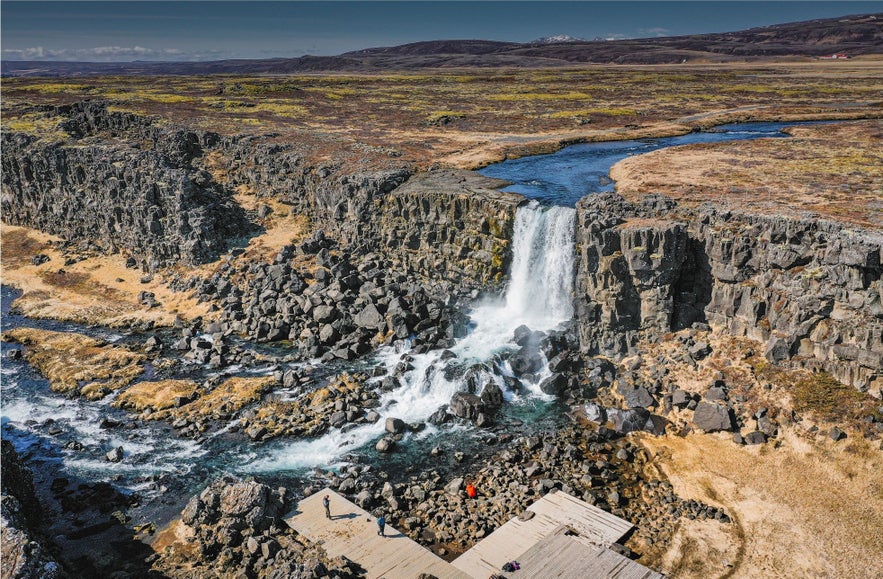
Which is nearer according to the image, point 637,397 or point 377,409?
point 637,397

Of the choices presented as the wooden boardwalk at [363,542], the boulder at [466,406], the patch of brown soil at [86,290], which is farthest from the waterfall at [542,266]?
the patch of brown soil at [86,290]

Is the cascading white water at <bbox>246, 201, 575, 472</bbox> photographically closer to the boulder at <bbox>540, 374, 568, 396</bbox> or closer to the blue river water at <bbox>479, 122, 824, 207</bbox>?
the boulder at <bbox>540, 374, 568, 396</bbox>

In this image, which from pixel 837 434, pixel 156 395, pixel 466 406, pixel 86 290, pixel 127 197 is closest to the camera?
pixel 837 434

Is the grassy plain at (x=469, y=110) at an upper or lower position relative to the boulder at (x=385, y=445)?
upper

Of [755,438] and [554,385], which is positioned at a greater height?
[554,385]

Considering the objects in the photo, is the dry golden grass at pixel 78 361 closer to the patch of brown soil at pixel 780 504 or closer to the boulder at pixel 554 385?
the boulder at pixel 554 385

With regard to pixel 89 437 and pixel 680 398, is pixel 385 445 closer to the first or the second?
pixel 680 398

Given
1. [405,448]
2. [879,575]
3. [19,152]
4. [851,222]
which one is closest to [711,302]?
[851,222]

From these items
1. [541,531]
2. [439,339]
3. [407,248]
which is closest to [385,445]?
[541,531]
